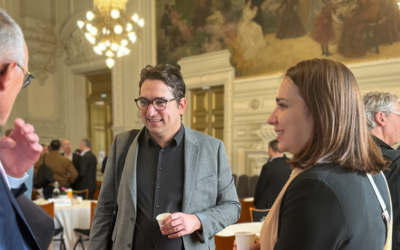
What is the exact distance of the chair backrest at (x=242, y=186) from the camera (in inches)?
277

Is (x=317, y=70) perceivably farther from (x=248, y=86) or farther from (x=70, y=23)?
(x=70, y=23)

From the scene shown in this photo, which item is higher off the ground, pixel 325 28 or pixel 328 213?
pixel 325 28

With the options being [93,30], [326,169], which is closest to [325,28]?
[93,30]

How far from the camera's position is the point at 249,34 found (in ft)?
24.5

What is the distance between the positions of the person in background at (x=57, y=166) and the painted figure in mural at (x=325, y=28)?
218 inches

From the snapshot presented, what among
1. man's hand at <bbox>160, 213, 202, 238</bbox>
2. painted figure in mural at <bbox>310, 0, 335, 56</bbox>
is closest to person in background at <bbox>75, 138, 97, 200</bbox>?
painted figure in mural at <bbox>310, 0, 335, 56</bbox>

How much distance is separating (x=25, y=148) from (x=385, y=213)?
112 centimetres

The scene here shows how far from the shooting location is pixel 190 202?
1.69 m

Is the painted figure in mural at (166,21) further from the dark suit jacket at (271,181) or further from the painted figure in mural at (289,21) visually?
the dark suit jacket at (271,181)

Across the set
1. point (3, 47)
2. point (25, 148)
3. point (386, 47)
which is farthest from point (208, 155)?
point (386, 47)

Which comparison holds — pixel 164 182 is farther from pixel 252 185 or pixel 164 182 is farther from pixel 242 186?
pixel 242 186

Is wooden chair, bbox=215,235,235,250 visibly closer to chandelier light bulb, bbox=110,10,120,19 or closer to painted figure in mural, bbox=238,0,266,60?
chandelier light bulb, bbox=110,10,120,19

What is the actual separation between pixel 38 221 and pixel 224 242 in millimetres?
1672

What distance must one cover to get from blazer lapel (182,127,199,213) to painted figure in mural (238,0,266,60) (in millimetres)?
5940
